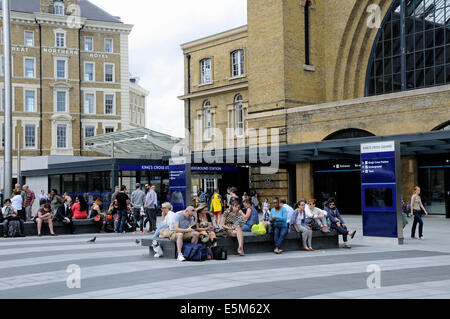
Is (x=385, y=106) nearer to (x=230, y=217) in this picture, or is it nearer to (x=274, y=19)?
(x=274, y=19)

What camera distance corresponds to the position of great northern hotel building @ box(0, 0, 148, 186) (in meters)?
61.3

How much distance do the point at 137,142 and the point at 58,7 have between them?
33.9m

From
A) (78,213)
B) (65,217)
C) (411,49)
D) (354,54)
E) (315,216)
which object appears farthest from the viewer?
(354,54)

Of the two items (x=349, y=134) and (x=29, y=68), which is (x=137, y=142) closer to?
(x=349, y=134)

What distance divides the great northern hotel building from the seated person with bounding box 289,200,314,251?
164ft

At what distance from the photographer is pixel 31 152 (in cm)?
6100

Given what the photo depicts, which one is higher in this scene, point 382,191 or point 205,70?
point 205,70

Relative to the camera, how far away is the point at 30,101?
6203 cm

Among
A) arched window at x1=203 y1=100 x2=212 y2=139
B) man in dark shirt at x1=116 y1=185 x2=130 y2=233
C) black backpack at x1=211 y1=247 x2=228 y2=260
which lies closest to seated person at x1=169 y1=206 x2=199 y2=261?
black backpack at x1=211 y1=247 x2=228 y2=260

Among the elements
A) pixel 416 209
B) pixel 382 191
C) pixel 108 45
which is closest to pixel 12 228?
pixel 382 191

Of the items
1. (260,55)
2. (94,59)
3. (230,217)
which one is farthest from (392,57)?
(94,59)

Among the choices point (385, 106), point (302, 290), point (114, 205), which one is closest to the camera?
point (302, 290)

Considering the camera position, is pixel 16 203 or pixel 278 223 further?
pixel 16 203

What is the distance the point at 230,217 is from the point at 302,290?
5.33 meters
